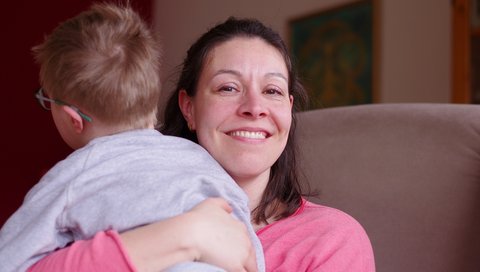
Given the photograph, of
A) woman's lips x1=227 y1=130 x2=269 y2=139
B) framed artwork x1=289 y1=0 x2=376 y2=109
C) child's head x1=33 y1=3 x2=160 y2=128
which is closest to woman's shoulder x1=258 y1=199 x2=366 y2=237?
woman's lips x1=227 y1=130 x2=269 y2=139

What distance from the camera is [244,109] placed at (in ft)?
4.52

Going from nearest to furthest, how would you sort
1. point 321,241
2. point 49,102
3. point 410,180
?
point 49,102, point 321,241, point 410,180

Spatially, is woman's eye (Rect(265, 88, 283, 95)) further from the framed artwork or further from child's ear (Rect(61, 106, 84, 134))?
the framed artwork

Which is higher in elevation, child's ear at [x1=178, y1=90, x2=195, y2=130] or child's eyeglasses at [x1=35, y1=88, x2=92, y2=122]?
child's eyeglasses at [x1=35, y1=88, x2=92, y2=122]

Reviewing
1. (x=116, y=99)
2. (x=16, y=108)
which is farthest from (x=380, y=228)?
(x=16, y=108)

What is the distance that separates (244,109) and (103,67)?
1.38ft

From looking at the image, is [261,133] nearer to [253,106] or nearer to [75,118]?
[253,106]

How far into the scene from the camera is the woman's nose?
1.37m

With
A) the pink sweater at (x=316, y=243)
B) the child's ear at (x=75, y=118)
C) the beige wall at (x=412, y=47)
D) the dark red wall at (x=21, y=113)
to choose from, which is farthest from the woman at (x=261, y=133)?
the dark red wall at (x=21, y=113)

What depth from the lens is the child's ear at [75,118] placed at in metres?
1.07

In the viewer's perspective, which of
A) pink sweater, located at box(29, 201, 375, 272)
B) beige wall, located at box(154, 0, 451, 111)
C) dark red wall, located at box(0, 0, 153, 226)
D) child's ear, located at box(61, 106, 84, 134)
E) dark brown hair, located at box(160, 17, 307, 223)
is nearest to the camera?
child's ear, located at box(61, 106, 84, 134)

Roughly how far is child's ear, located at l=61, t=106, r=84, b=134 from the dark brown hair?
477 millimetres

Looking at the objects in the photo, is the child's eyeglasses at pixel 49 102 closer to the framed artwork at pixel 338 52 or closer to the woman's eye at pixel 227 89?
the woman's eye at pixel 227 89

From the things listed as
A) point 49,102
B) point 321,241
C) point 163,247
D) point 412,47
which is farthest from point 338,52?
Result: point 163,247
